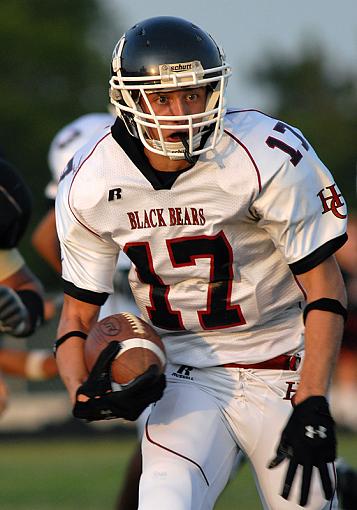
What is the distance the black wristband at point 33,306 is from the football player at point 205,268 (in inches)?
40.5

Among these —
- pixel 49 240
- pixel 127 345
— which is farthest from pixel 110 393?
pixel 49 240

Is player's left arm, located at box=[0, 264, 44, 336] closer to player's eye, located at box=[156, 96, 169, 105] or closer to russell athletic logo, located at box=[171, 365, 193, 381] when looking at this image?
russell athletic logo, located at box=[171, 365, 193, 381]

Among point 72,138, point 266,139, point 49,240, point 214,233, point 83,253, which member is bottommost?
point 49,240

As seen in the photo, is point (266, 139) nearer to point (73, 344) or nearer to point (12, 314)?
point (73, 344)

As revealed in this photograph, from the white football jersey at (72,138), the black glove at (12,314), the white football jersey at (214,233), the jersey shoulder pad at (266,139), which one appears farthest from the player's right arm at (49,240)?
the jersey shoulder pad at (266,139)

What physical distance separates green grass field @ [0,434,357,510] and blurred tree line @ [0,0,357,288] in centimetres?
1922

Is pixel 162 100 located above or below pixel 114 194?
above

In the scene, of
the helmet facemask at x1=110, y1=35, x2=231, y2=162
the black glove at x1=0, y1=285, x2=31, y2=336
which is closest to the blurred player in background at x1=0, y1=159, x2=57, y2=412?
the black glove at x1=0, y1=285, x2=31, y2=336

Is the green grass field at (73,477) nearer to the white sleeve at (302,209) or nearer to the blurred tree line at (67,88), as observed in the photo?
the white sleeve at (302,209)

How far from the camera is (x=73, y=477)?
930 centimetres

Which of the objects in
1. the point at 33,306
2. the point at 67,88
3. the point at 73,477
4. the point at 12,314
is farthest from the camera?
the point at 67,88

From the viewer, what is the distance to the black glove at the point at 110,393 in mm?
4270

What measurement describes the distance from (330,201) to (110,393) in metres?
0.95

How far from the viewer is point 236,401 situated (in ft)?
15.1
